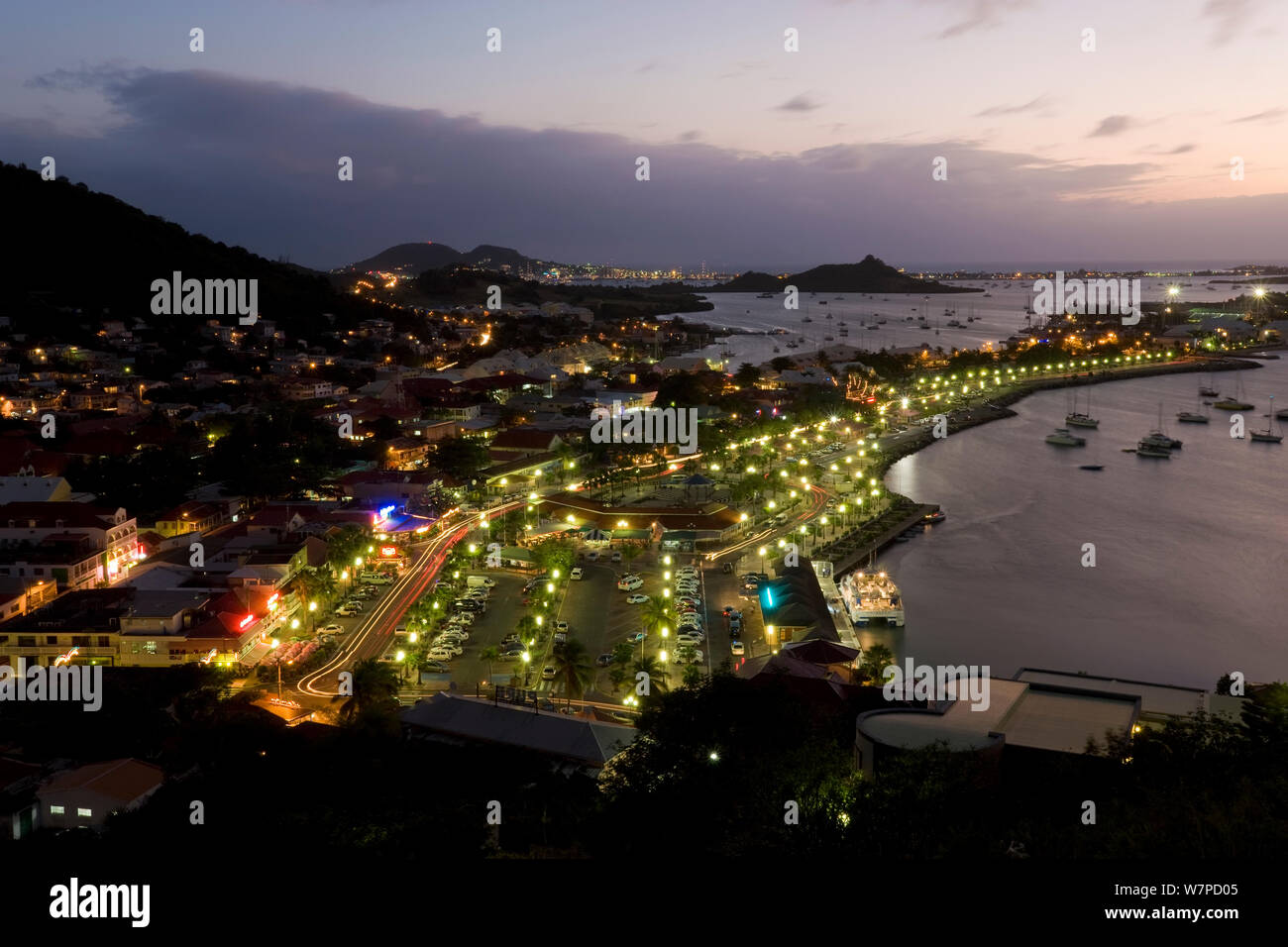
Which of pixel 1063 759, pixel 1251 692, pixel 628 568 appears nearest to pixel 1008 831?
pixel 1063 759

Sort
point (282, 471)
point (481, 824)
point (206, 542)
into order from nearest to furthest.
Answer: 1. point (481, 824)
2. point (206, 542)
3. point (282, 471)

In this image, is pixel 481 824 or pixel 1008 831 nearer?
pixel 1008 831

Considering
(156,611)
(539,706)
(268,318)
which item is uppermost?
(268,318)

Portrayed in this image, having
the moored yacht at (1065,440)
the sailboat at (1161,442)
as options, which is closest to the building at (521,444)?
the moored yacht at (1065,440)

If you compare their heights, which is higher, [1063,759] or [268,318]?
[268,318]

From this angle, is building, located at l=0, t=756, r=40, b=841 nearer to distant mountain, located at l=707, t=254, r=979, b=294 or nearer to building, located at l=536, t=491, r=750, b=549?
building, located at l=536, t=491, r=750, b=549

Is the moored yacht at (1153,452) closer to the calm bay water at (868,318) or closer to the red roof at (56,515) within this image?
the calm bay water at (868,318)

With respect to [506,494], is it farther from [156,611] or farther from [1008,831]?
[1008,831]
